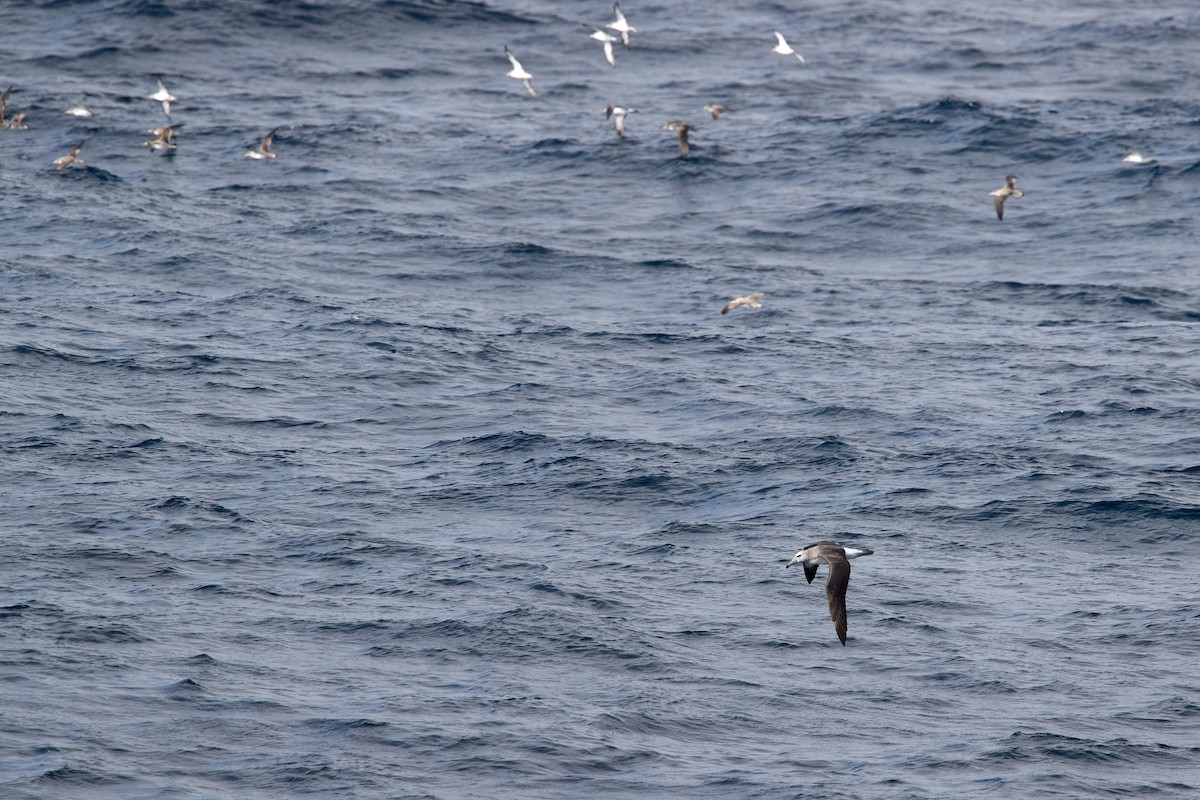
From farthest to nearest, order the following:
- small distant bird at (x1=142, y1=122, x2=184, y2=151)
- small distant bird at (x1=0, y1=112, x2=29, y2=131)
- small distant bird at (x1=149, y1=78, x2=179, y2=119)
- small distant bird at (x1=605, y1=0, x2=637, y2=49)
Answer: small distant bird at (x1=605, y1=0, x2=637, y2=49), small distant bird at (x1=149, y1=78, x2=179, y2=119), small distant bird at (x1=0, y1=112, x2=29, y2=131), small distant bird at (x1=142, y1=122, x2=184, y2=151)

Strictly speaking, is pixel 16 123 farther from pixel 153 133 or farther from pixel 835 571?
pixel 835 571

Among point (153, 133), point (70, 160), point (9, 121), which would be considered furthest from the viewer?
point (153, 133)

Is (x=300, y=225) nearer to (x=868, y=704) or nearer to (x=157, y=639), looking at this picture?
(x=157, y=639)

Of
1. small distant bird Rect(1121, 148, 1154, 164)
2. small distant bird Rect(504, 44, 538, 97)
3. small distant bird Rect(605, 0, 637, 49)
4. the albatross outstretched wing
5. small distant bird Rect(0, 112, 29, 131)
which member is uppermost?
small distant bird Rect(605, 0, 637, 49)

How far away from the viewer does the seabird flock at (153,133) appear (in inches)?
2024

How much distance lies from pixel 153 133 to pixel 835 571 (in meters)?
35.3

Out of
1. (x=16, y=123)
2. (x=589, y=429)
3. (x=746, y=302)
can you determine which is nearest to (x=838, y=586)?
(x=589, y=429)

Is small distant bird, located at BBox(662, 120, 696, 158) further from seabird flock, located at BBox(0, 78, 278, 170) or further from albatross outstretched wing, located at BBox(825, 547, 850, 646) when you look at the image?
albatross outstretched wing, located at BBox(825, 547, 850, 646)

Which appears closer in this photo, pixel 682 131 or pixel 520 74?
pixel 682 131

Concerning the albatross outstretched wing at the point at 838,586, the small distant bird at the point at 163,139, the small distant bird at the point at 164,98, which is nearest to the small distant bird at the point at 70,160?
the small distant bird at the point at 163,139

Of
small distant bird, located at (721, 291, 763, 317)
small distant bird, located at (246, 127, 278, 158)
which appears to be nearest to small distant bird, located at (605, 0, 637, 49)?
small distant bird, located at (246, 127, 278, 158)

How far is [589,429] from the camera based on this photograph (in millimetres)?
36594

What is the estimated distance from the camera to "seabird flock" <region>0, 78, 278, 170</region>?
51.4 meters

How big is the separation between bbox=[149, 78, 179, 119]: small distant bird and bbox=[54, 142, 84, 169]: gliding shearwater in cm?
349
